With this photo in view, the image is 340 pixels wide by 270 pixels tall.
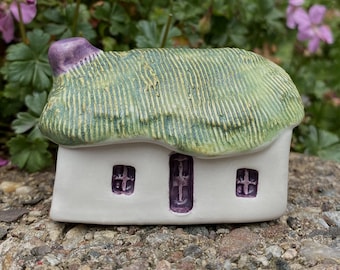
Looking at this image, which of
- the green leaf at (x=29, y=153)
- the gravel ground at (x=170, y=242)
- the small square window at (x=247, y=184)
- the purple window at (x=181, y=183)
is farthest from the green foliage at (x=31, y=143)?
the small square window at (x=247, y=184)

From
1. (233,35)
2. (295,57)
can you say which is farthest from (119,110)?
(295,57)

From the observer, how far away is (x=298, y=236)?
1.64 meters

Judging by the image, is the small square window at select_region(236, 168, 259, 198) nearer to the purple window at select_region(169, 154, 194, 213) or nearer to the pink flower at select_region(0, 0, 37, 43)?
the purple window at select_region(169, 154, 194, 213)

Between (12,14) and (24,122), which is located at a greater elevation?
(12,14)

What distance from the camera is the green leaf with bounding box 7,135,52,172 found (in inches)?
76.6

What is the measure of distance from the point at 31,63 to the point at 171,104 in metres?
0.68

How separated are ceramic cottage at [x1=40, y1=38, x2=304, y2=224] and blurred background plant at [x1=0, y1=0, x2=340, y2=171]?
412mm

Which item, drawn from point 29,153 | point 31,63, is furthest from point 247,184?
point 31,63

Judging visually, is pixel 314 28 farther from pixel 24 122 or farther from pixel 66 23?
pixel 24 122

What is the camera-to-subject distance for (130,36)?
226 cm

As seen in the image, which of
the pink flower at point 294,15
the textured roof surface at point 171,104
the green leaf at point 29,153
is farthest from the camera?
the pink flower at point 294,15

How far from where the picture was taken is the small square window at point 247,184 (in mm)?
1619

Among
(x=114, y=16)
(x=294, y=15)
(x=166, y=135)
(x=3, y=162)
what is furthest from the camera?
(x=294, y=15)

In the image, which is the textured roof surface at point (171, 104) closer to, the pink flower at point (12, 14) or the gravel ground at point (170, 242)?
the gravel ground at point (170, 242)
